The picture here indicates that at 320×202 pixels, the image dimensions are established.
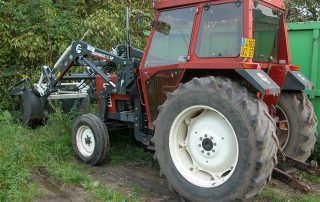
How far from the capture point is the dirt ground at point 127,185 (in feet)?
15.7

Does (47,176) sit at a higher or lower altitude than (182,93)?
lower

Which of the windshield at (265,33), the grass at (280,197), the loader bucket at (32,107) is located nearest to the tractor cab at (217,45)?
the windshield at (265,33)

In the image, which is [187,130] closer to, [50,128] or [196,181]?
[196,181]

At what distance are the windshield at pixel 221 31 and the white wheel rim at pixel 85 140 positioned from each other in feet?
7.35

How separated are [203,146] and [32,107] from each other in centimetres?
411

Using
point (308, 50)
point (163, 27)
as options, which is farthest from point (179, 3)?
point (308, 50)

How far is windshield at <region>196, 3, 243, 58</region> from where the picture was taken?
442 cm

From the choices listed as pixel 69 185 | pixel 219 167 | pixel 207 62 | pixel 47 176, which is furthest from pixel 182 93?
pixel 47 176

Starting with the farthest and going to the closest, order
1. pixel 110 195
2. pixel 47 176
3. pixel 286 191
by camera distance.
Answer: pixel 47 176
pixel 286 191
pixel 110 195

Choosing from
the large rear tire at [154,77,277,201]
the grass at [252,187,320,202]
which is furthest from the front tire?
the grass at [252,187,320,202]

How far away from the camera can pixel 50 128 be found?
286 inches

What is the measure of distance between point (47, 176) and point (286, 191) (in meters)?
3.01

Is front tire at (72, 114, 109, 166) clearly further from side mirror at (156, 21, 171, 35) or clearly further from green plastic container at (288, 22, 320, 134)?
green plastic container at (288, 22, 320, 134)

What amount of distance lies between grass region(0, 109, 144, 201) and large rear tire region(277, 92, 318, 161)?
2.11m
